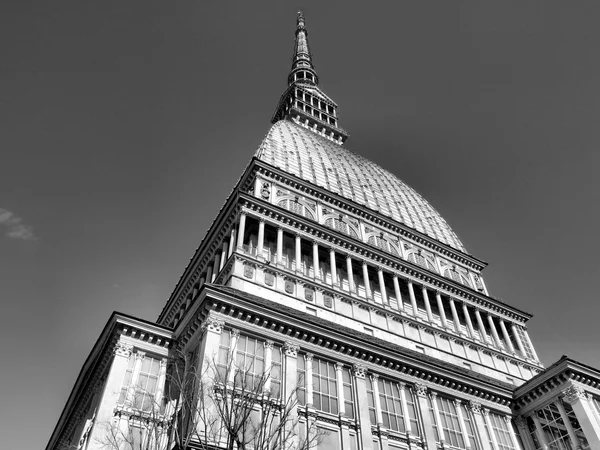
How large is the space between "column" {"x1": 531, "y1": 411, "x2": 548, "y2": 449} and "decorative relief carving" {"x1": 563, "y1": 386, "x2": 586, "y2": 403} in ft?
9.69

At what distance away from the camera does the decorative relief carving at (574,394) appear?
37.9 meters

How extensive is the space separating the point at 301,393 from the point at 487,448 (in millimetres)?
15281

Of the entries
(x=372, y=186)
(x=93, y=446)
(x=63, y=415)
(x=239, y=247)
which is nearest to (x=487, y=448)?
(x=239, y=247)

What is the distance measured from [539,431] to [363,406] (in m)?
16.2

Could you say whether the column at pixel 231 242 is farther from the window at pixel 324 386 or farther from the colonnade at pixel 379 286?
the window at pixel 324 386

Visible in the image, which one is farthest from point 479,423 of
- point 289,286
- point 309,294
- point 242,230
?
point 242,230

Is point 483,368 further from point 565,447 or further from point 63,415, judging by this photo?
point 63,415

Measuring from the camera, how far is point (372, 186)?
69.2m

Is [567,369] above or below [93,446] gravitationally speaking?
above

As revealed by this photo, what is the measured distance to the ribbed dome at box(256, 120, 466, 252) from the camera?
60.5 meters

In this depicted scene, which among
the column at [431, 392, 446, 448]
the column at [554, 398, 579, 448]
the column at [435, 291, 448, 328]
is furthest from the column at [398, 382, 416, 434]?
the column at [435, 291, 448, 328]

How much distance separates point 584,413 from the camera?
37000 mm

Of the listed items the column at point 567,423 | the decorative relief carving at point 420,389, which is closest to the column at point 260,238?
the decorative relief carving at point 420,389

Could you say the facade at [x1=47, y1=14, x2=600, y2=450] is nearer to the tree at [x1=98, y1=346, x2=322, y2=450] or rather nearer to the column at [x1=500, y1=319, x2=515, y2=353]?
the column at [x1=500, y1=319, x2=515, y2=353]
